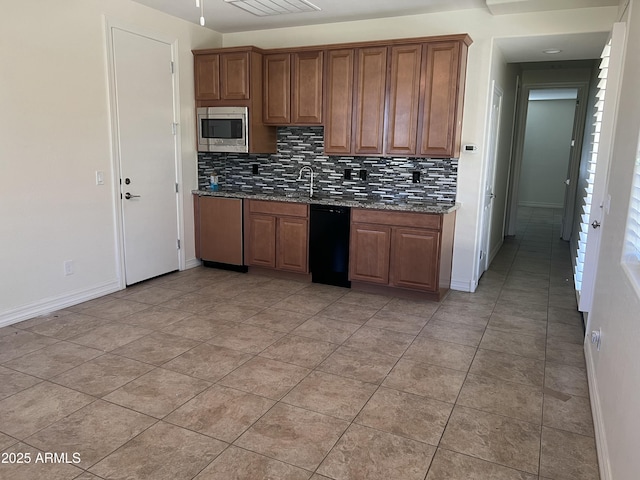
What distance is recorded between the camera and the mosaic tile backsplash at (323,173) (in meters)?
4.72

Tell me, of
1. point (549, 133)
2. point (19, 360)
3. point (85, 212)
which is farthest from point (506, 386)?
point (549, 133)

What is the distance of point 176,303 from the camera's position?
166 inches

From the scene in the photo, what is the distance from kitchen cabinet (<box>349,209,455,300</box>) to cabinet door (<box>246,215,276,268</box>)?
0.91m

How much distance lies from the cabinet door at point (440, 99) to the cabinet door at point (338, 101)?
0.74 meters

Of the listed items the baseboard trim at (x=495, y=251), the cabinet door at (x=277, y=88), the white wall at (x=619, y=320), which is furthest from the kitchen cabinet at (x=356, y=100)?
the baseboard trim at (x=495, y=251)

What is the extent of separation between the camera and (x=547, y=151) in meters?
11.4

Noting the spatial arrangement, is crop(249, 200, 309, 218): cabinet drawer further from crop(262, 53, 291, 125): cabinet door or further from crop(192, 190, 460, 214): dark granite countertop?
crop(262, 53, 291, 125): cabinet door

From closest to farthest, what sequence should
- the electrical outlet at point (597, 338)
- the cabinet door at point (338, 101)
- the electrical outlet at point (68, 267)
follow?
the electrical outlet at point (597, 338)
the electrical outlet at point (68, 267)
the cabinet door at point (338, 101)

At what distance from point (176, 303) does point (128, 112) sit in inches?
73.7

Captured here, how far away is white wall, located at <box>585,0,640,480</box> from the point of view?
68.2 inches

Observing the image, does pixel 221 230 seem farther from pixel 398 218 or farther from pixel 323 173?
pixel 398 218

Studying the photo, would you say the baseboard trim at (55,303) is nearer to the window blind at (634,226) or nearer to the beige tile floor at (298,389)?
the beige tile floor at (298,389)

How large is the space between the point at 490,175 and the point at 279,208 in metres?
2.36

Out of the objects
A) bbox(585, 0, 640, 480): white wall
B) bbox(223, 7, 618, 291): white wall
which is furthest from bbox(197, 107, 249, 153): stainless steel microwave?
bbox(585, 0, 640, 480): white wall
